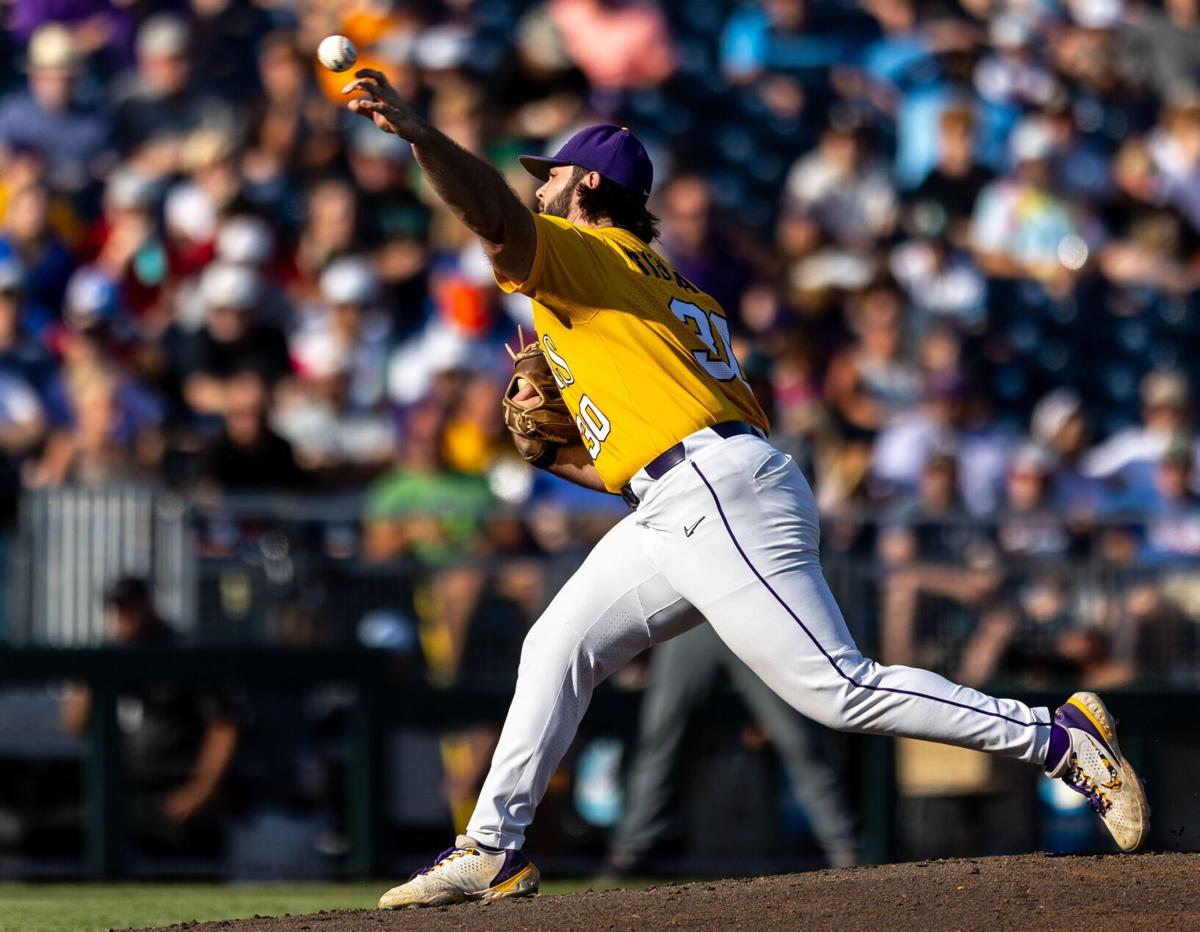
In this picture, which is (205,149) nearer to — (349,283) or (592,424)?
(349,283)

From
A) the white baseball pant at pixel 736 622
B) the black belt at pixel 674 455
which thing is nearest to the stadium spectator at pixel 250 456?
the white baseball pant at pixel 736 622

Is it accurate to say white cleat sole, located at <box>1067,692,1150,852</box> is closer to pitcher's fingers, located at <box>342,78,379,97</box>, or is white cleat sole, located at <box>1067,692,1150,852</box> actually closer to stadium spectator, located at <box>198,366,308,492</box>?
pitcher's fingers, located at <box>342,78,379,97</box>

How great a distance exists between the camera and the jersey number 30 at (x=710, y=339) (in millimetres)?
5379

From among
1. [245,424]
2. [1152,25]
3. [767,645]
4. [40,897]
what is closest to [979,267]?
[1152,25]

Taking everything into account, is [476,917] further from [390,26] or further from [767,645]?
[390,26]

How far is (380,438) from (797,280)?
3.03 m

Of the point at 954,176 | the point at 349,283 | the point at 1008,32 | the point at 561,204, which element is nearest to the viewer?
the point at 561,204

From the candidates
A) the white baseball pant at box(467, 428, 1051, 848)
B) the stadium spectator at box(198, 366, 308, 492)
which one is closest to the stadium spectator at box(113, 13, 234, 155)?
the stadium spectator at box(198, 366, 308, 492)

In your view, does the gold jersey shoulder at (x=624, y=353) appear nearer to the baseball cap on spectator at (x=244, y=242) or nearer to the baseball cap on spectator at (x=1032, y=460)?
the baseball cap on spectator at (x=1032, y=460)

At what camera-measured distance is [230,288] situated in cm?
1085

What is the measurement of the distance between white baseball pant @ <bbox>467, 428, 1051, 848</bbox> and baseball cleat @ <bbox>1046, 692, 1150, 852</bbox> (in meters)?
0.07

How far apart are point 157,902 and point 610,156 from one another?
3.77 m

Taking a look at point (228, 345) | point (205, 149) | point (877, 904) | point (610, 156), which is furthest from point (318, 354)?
point (877, 904)

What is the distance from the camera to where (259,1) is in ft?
43.9
